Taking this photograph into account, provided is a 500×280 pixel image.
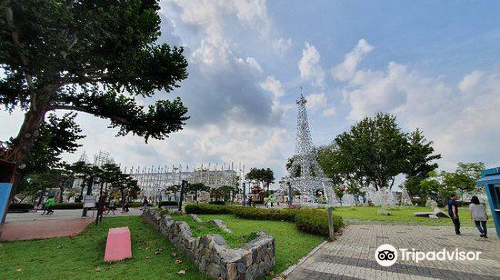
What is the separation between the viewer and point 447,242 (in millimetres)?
9352

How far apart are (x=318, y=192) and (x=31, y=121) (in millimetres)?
49646

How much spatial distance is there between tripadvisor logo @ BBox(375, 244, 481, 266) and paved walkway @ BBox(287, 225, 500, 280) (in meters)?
0.18

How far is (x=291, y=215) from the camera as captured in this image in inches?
608

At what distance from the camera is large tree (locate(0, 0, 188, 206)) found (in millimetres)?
9227

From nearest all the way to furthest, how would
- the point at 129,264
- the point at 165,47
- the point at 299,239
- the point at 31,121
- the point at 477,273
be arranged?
1. the point at 477,273
2. the point at 129,264
3. the point at 299,239
4. the point at 31,121
5. the point at 165,47

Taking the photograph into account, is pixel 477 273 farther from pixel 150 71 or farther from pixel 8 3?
pixel 8 3

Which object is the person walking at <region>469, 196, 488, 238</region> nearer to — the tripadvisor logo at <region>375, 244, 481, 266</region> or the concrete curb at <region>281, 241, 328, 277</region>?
the tripadvisor logo at <region>375, 244, 481, 266</region>

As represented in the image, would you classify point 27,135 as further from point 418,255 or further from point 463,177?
point 463,177

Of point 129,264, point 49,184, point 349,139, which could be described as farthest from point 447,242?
point 49,184

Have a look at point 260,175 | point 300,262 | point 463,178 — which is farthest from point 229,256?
point 260,175

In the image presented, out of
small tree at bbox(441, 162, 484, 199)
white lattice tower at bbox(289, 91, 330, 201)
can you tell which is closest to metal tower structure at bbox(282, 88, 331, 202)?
white lattice tower at bbox(289, 91, 330, 201)

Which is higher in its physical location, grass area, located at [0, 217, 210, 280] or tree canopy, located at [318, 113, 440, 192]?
tree canopy, located at [318, 113, 440, 192]

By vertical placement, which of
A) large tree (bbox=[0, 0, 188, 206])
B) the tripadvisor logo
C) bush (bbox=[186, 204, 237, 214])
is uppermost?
large tree (bbox=[0, 0, 188, 206])

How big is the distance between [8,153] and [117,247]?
7402 millimetres
